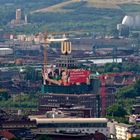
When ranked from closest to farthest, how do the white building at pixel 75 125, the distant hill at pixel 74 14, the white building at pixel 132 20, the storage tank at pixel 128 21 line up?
the white building at pixel 75 125, the distant hill at pixel 74 14, the storage tank at pixel 128 21, the white building at pixel 132 20

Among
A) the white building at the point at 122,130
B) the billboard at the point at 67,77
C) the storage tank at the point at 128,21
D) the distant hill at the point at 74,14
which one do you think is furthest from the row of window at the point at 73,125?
the storage tank at the point at 128,21

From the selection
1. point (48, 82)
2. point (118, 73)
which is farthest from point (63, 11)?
point (48, 82)

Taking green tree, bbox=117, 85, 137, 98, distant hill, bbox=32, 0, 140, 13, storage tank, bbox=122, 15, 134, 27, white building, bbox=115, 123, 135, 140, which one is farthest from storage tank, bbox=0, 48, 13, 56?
white building, bbox=115, 123, 135, 140

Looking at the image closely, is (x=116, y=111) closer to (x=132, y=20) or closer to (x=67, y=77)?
(x=67, y=77)

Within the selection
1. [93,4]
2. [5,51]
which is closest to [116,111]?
[5,51]

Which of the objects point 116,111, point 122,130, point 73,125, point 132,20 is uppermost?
point 73,125

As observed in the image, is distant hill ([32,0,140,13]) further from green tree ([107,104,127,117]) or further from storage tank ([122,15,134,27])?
green tree ([107,104,127,117])

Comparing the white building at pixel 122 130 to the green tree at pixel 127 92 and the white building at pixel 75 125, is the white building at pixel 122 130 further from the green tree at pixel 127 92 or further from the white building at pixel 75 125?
the green tree at pixel 127 92

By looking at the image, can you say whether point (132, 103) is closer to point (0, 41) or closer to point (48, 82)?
point (48, 82)

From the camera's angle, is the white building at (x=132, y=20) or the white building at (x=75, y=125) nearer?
the white building at (x=75, y=125)
